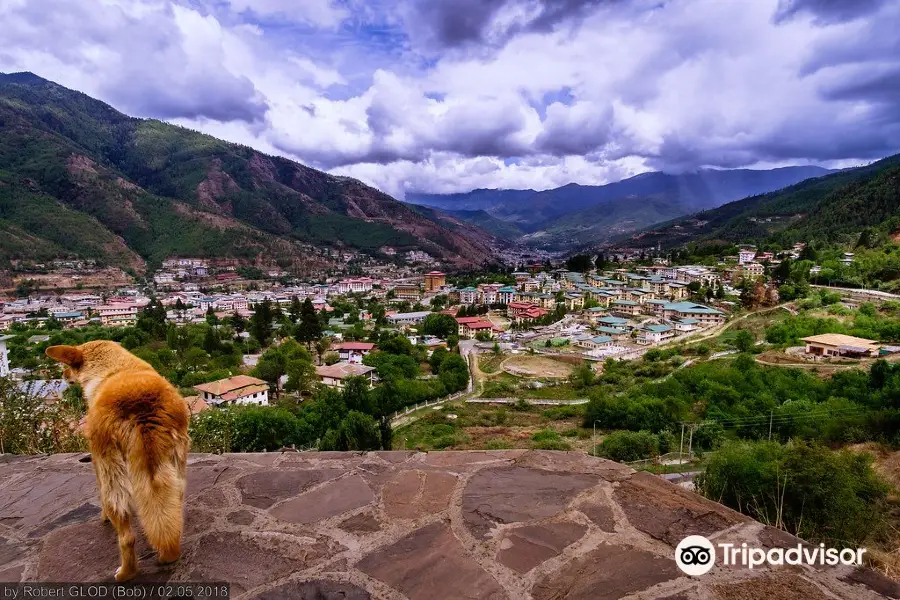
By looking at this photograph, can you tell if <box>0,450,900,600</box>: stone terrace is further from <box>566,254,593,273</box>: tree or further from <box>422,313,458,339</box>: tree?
<box>566,254,593,273</box>: tree

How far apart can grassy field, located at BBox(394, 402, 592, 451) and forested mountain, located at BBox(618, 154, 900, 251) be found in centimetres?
4941

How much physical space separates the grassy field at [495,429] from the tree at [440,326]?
15872mm

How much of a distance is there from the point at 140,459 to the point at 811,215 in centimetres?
8732

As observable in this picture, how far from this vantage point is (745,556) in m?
1.41

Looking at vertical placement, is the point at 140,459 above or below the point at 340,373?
above

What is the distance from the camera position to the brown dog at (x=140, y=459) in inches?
54.0

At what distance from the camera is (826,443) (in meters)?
13.2

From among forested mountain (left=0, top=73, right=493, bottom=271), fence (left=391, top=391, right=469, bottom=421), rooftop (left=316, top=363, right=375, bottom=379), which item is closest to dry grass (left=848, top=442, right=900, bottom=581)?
fence (left=391, top=391, right=469, bottom=421)

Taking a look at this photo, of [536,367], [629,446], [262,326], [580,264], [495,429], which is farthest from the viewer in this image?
[580,264]

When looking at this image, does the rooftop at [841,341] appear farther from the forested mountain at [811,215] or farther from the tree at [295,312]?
the forested mountain at [811,215]

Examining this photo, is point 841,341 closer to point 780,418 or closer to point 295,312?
point 780,418

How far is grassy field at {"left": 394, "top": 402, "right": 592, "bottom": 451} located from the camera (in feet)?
50.6

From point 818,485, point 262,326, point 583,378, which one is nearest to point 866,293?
point 583,378

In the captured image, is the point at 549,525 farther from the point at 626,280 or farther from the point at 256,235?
the point at 256,235
